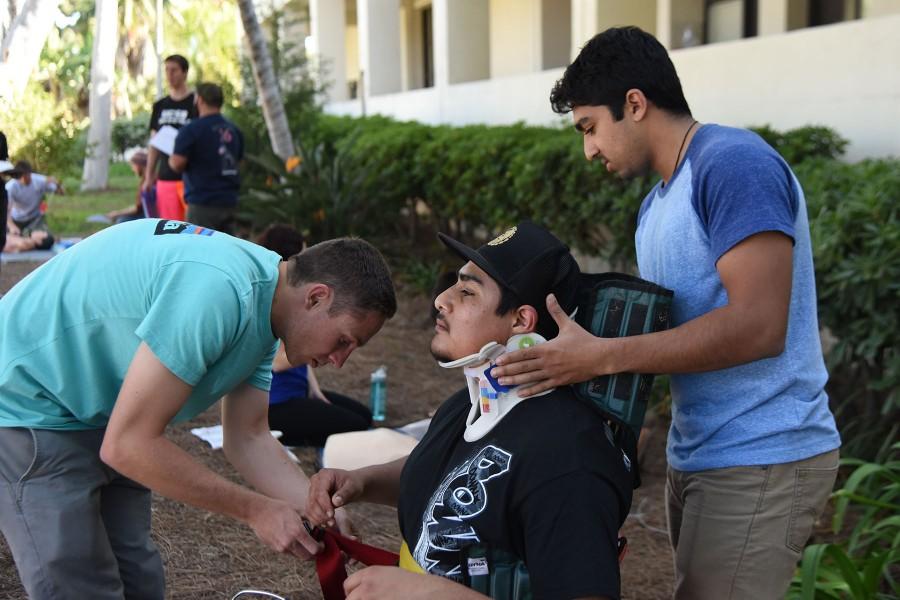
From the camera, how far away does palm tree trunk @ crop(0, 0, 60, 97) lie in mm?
12383

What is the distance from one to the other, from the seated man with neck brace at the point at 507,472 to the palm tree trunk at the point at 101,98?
22944 mm

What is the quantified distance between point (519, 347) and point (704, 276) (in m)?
0.47

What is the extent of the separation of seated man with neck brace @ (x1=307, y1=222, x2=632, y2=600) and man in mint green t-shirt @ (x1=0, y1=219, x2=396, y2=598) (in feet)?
A: 1.10

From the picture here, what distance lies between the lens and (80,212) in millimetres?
18891

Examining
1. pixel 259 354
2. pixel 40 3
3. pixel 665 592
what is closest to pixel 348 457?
pixel 665 592

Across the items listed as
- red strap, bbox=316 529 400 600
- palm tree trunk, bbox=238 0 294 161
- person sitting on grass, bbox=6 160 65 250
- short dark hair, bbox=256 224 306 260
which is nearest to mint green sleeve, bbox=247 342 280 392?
red strap, bbox=316 529 400 600

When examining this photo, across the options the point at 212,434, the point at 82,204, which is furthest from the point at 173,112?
the point at 82,204

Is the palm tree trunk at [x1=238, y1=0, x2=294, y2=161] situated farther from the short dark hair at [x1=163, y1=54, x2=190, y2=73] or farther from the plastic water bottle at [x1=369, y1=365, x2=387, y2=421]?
the plastic water bottle at [x1=369, y1=365, x2=387, y2=421]

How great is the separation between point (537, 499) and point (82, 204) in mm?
20506

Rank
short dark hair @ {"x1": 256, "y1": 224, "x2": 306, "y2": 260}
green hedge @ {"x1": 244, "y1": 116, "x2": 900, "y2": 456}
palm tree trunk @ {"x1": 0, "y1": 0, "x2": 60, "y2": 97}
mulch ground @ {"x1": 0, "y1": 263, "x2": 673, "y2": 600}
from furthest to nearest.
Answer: palm tree trunk @ {"x1": 0, "y1": 0, "x2": 60, "y2": 97} → short dark hair @ {"x1": 256, "y1": 224, "x2": 306, "y2": 260} → green hedge @ {"x1": 244, "y1": 116, "x2": 900, "y2": 456} → mulch ground @ {"x1": 0, "y1": 263, "x2": 673, "y2": 600}

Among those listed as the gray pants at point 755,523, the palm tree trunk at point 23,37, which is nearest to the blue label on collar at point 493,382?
the gray pants at point 755,523

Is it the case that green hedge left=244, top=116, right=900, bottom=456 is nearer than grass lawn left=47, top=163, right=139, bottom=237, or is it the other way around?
green hedge left=244, top=116, right=900, bottom=456

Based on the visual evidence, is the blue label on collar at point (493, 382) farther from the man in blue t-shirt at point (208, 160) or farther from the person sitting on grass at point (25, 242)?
the person sitting on grass at point (25, 242)

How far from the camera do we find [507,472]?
2254 millimetres
